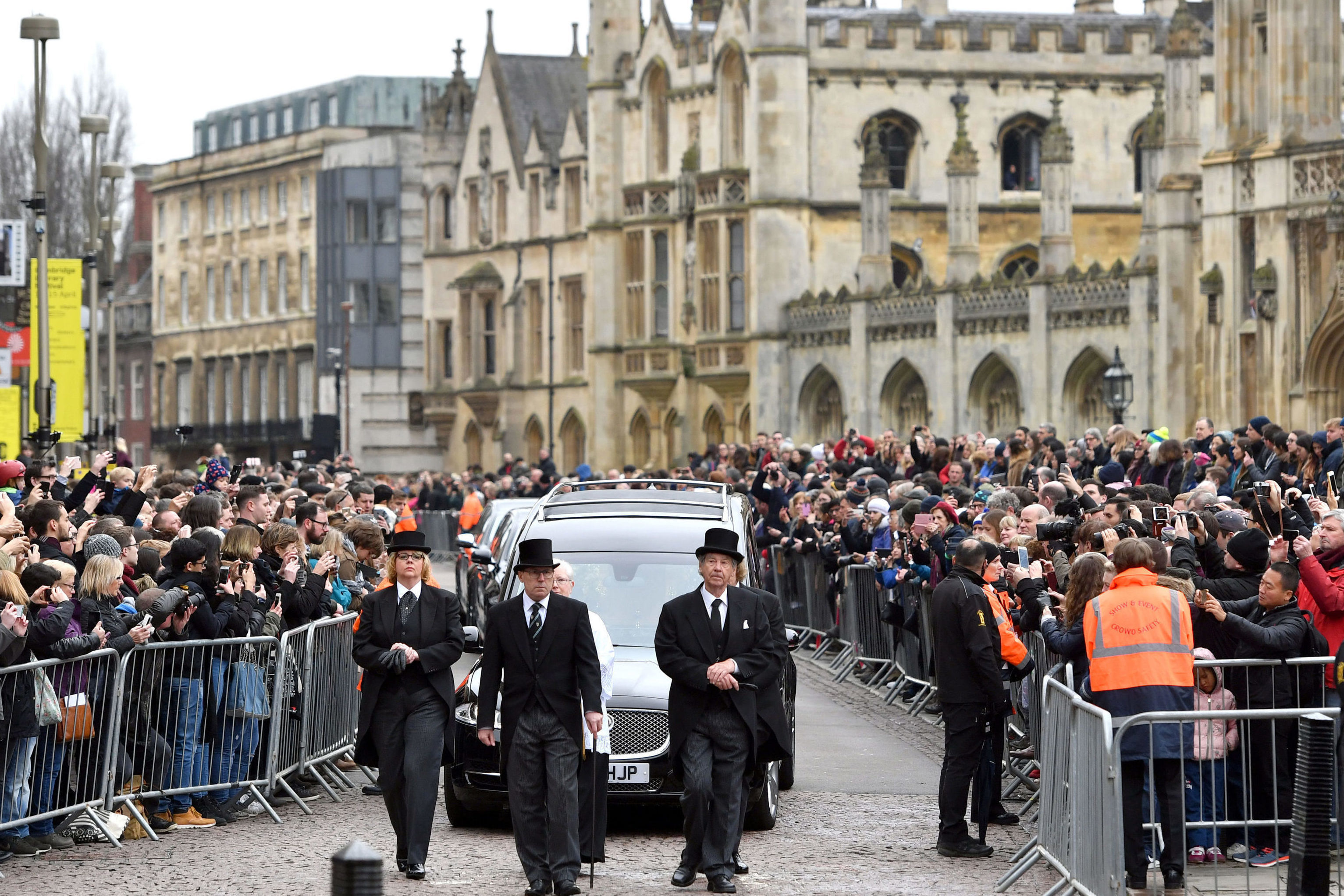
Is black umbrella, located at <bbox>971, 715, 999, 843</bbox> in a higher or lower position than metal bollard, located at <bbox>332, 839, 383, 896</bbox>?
lower

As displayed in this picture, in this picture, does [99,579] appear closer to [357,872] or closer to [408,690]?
[408,690]

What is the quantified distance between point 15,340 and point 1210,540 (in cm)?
2100

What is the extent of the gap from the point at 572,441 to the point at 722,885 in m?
48.6

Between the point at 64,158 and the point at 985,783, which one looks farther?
the point at 64,158

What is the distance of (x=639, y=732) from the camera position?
512 inches

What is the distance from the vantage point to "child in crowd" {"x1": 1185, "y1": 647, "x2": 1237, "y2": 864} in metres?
10.6

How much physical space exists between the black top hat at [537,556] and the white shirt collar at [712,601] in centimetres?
83

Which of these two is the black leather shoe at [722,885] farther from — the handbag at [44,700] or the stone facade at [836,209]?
the stone facade at [836,209]

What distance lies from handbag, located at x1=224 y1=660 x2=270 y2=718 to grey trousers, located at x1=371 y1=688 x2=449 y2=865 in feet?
6.17

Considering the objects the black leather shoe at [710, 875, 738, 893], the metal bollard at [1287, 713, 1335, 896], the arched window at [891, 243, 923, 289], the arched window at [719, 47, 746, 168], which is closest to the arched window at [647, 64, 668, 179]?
the arched window at [719, 47, 746, 168]

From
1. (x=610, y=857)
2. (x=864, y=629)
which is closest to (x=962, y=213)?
(x=864, y=629)

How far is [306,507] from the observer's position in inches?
677

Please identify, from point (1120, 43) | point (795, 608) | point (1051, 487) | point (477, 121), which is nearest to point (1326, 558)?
point (1051, 487)

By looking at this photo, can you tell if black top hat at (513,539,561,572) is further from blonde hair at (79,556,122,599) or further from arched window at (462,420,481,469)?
arched window at (462,420,481,469)
